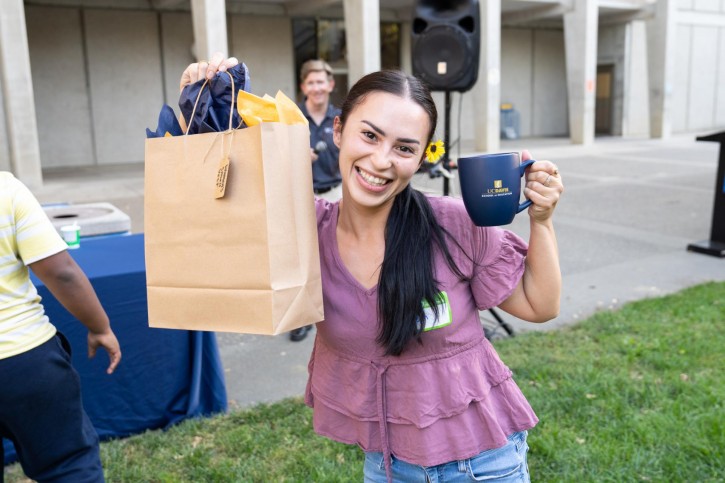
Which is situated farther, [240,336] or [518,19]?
[518,19]

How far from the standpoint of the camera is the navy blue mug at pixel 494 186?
4.80 ft

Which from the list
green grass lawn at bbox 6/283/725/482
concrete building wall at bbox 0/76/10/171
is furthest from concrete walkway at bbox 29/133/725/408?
concrete building wall at bbox 0/76/10/171

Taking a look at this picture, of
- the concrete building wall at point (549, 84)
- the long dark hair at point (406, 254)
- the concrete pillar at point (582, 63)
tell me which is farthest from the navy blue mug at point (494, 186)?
the concrete building wall at point (549, 84)

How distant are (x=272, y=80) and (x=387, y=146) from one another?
17.9 m

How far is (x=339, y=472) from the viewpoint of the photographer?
3.01 metres

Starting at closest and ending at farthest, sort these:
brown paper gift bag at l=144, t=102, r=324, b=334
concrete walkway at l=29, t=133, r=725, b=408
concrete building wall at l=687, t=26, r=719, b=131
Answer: brown paper gift bag at l=144, t=102, r=324, b=334, concrete walkway at l=29, t=133, r=725, b=408, concrete building wall at l=687, t=26, r=719, b=131

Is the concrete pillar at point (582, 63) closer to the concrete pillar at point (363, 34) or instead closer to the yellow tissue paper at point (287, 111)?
the concrete pillar at point (363, 34)

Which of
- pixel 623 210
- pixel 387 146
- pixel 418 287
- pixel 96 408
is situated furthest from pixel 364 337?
pixel 623 210

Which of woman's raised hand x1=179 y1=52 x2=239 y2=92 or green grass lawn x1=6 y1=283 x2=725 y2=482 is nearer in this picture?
woman's raised hand x1=179 y1=52 x2=239 y2=92

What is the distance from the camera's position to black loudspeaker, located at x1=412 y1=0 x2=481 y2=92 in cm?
545

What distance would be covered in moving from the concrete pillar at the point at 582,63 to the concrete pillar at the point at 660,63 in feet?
10.9

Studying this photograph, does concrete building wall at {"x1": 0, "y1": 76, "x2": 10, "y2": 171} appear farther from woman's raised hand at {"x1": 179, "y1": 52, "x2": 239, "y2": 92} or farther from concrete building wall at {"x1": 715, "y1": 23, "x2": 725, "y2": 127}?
concrete building wall at {"x1": 715, "y1": 23, "x2": 725, "y2": 127}

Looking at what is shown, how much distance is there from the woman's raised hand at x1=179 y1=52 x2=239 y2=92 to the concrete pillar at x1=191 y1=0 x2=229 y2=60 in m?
12.9

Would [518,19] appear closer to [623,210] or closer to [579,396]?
[623,210]
